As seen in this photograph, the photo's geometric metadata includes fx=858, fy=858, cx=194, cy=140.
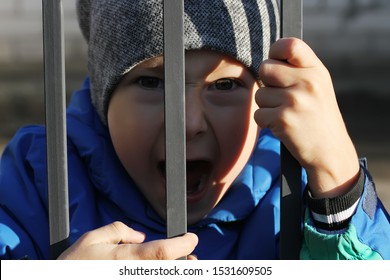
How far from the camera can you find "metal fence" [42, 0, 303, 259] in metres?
1.27

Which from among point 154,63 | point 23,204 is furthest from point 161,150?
point 23,204

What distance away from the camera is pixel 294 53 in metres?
1.32

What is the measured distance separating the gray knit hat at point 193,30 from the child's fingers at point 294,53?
0.31m

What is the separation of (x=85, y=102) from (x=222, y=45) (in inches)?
17.1

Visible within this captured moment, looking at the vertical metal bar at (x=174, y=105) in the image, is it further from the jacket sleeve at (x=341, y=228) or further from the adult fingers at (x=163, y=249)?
the jacket sleeve at (x=341, y=228)

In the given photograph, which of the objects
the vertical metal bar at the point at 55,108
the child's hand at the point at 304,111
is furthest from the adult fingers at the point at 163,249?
the child's hand at the point at 304,111

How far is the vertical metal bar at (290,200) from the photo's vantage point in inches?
52.1

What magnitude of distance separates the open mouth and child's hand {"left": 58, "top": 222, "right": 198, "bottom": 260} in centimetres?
30

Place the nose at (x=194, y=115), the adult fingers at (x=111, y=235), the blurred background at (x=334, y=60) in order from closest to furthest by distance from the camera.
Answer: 1. the adult fingers at (x=111, y=235)
2. the nose at (x=194, y=115)
3. the blurred background at (x=334, y=60)

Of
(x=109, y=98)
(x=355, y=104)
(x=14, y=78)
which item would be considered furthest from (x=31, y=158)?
(x=14, y=78)

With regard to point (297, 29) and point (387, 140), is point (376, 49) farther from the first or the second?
point (297, 29)

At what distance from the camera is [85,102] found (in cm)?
194

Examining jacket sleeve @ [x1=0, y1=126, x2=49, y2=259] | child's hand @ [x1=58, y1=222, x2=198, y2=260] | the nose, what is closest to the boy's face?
the nose

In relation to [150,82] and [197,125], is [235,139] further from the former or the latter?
[150,82]
